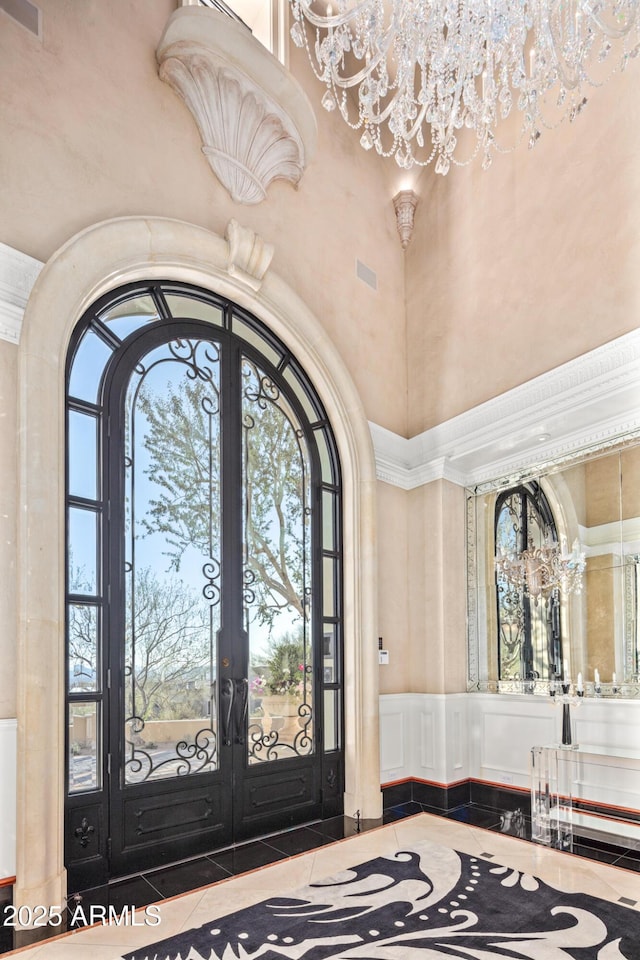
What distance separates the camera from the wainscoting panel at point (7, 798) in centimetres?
321

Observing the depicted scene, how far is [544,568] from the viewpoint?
5223mm

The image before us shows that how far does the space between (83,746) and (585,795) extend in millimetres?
3386

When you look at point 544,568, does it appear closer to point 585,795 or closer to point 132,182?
point 585,795

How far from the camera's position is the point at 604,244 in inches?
182

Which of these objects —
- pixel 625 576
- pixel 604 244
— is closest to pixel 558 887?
pixel 625 576

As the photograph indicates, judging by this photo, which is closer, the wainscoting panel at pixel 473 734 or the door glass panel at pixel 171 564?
the door glass panel at pixel 171 564

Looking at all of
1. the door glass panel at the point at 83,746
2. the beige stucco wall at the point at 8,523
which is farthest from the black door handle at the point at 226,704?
the beige stucco wall at the point at 8,523

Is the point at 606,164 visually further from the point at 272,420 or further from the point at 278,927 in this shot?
the point at 278,927

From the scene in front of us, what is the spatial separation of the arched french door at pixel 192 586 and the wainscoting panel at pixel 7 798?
38cm

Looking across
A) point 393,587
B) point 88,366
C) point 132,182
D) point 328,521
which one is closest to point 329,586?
point 328,521

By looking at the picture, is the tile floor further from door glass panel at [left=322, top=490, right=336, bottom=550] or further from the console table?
door glass panel at [left=322, top=490, right=336, bottom=550]

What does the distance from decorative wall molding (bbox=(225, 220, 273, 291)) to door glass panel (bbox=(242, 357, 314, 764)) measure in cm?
62

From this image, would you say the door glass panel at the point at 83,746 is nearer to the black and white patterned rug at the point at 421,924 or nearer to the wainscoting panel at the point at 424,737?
the black and white patterned rug at the point at 421,924

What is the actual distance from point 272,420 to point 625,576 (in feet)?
9.09
